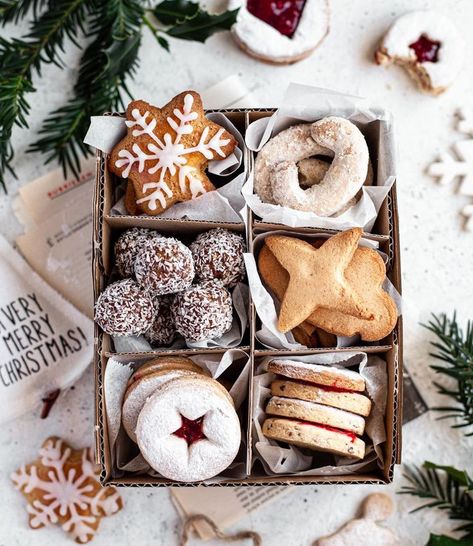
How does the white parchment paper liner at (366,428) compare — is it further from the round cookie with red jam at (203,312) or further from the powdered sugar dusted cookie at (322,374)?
the round cookie with red jam at (203,312)

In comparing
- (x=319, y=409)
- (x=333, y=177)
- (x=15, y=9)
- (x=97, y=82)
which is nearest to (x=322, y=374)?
(x=319, y=409)

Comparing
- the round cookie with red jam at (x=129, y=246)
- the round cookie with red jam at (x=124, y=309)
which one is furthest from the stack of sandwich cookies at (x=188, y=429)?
the round cookie with red jam at (x=129, y=246)

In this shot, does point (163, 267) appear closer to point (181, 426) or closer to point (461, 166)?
point (181, 426)

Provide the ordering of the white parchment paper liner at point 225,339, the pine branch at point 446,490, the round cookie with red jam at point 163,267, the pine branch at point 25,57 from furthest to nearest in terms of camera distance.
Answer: the pine branch at point 446,490 → the pine branch at point 25,57 → the white parchment paper liner at point 225,339 → the round cookie with red jam at point 163,267

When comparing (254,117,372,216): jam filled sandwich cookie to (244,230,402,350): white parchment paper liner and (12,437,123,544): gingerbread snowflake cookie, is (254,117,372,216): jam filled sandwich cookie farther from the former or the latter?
(12,437,123,544): gingerbread snowflake cookie

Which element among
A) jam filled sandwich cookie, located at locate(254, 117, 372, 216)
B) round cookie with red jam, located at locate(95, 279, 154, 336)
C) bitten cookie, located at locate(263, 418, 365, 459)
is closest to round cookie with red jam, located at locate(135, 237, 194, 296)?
round cookie with red jam, located at locate(95, 279, 154, 336)

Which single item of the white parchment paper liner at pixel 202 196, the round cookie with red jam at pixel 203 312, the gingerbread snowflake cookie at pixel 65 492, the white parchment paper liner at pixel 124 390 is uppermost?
the white parchment paper liner at pixel 202 196
